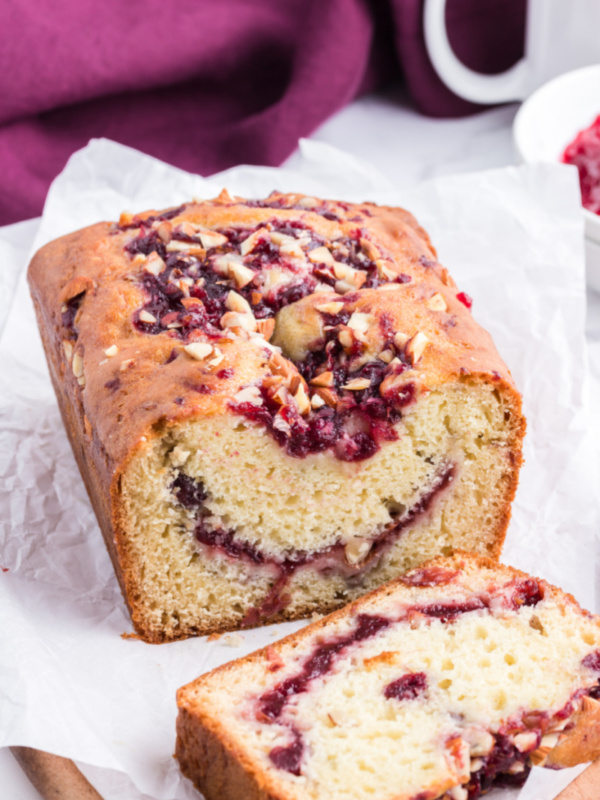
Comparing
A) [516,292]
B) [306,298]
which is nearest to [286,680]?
[306,298]

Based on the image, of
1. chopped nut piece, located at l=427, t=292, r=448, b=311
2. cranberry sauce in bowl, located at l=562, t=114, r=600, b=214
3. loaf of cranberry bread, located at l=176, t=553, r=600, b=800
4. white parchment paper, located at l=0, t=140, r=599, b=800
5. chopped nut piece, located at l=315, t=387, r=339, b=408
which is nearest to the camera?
loaf of cranberry bread, located at l=176, t=553, r=600, b=800

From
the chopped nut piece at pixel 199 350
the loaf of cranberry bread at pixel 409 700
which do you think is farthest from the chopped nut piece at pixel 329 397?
the loaf of cranberry bread at pixel 409 700

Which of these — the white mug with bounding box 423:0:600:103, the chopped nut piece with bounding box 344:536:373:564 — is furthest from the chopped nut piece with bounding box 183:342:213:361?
the white mug with bounding box 423:0:600:103

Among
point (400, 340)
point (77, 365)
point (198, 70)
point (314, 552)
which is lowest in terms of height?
point (314, 552)

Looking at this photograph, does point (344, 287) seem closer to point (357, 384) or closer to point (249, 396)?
point (357, 384)

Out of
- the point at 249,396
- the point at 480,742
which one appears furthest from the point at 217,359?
the point at 480,742

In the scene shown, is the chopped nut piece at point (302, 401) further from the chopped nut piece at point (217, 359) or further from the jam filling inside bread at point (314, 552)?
the jam filling inside bread at point (314, 552)

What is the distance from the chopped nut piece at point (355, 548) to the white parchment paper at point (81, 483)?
1.04 feet

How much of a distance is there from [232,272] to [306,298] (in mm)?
264

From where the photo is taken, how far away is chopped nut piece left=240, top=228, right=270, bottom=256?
3535 mm

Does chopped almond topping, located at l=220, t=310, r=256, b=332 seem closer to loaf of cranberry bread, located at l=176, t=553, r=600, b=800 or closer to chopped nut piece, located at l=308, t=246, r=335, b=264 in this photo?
chopped nut piece, located at l=308, t=246, r=335, b=264

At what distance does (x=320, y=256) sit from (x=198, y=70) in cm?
234

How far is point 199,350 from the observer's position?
313cm

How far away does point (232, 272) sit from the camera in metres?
3.43
